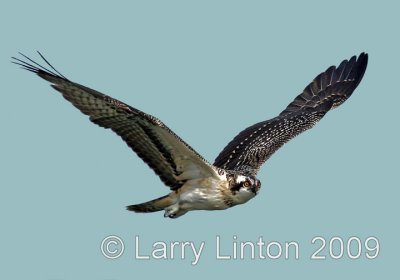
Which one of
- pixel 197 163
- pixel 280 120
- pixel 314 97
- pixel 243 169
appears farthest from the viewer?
pixel 314 97

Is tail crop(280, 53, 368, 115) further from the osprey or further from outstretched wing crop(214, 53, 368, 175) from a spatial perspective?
the osprey

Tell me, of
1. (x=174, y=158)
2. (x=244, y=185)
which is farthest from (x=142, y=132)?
(x=244, y=185)

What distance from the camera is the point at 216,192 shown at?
12.1 meters

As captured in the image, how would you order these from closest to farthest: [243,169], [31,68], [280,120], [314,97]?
[31,68], [243,169], [280,120], [314,97]

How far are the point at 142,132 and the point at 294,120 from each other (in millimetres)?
4151

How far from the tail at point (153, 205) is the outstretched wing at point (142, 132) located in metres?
0.19

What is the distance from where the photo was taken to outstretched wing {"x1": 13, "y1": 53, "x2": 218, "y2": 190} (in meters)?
11.2

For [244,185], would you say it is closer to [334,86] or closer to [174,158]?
[174,158]

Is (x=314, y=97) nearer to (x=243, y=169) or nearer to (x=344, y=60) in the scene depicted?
(x=344, y=60)

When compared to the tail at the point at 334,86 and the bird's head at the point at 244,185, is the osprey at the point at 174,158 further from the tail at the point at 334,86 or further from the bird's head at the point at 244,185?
the tail at the point at 334,86

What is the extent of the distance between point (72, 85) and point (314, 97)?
615 cm

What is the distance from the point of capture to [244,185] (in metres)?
11.9

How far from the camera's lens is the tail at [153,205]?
12383 mm

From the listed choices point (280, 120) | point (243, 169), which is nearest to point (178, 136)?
point (243, 169)
